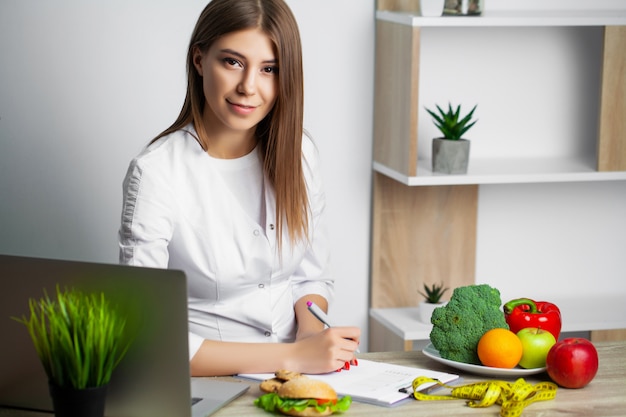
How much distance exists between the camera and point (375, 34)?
293cm

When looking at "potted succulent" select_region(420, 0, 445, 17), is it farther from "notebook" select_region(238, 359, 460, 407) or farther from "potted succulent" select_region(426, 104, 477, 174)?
"notebook" select_region(238, 359, 460, 407)

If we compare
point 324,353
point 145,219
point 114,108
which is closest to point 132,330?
point 324,353

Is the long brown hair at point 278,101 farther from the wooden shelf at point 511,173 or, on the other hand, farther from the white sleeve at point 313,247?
the wooden shelf at point 511,173

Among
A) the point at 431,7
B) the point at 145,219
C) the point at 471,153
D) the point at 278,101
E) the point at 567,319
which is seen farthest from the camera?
the point at 471,153

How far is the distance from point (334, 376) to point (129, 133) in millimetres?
1414

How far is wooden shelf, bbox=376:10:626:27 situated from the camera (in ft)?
8.71

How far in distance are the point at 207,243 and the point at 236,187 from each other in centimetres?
15

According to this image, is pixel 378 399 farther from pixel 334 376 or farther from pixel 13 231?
pixel 13 231

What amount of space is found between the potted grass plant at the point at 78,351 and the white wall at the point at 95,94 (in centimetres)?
152

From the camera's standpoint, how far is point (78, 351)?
1256 millimetres

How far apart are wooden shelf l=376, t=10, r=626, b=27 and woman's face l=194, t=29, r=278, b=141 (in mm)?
833

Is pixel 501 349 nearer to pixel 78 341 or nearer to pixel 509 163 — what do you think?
pixel 78 341

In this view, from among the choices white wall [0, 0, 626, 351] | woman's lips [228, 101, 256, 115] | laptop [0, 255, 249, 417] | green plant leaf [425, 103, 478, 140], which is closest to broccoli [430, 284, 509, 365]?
laptop [0, 255, 249, 417]

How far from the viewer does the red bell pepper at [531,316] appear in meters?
1.72
